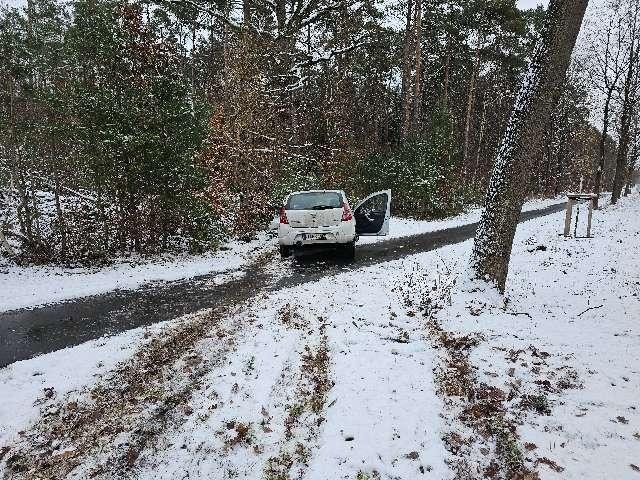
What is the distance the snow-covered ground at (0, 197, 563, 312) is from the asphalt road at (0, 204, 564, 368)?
1.52 feet

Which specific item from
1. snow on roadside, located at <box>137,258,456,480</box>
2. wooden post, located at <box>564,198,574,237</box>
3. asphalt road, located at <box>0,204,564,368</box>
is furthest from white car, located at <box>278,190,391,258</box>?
wooden post, located at <box>564,198,574,237</box>

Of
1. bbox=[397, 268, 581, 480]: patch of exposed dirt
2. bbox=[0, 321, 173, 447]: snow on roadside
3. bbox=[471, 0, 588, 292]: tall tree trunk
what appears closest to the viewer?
bbox=[397, 268, 581, 480]: patch of exposed dirt

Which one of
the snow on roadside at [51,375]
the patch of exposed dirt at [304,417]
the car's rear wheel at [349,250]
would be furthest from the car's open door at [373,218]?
the snow on roadside at [51,375]

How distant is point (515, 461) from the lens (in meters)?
3.33

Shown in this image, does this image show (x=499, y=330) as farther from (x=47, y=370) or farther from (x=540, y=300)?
(x=47, y=370)

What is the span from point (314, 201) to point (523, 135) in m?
5.43

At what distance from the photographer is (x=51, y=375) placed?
4.94 metres

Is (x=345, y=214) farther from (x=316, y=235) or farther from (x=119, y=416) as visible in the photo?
(x=119, y=416)

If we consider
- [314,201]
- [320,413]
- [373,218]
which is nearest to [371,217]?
[373,218]

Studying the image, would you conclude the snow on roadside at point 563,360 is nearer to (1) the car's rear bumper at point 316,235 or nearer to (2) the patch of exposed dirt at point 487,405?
(2) the patch of exposed dirt at point 487,405

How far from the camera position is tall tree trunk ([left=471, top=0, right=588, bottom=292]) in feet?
20.4

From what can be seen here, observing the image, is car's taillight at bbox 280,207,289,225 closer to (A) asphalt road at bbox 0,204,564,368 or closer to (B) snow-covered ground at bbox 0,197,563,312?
(A) asphalt road at bbox 0,204,564,368

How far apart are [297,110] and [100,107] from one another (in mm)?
10426

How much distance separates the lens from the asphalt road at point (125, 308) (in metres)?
6.04
